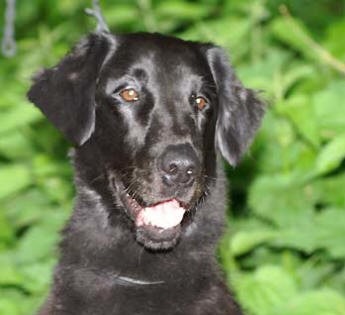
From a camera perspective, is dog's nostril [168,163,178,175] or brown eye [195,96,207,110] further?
brown eye [195,96,207,110]

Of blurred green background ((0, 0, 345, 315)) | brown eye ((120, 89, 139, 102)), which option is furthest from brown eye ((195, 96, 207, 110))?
blurred green background ((0, 0, 345, 315))

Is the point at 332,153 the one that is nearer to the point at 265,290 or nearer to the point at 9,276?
the point at 265,290

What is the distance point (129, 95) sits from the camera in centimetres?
680

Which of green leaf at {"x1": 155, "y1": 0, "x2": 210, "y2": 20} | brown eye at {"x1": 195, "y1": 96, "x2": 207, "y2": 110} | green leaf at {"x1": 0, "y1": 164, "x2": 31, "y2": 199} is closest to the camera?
brown eye at {"x1": 195, "y1": 96, "x2": 207, "y2": 110}

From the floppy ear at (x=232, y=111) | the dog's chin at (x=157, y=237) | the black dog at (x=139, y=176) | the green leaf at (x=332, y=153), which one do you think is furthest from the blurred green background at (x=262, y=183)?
the dog's chin at (x=157, y=237)

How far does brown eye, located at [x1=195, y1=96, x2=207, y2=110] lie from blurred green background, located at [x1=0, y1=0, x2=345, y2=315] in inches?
53.0

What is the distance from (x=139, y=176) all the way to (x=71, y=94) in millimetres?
739

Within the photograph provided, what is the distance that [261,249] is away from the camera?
10.1 metres

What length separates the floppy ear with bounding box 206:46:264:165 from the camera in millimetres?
7234

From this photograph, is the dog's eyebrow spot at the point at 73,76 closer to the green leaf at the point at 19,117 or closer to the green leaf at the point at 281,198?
the green leaf at the point at 19,117

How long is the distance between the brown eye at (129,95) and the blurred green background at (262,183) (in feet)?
5.39

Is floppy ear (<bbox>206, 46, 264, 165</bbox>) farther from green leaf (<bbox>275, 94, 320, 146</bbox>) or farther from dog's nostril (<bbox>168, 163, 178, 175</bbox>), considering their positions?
green leaf (<bbox>275, 94, 320, 146</bbox>)

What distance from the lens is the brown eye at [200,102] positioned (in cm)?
692

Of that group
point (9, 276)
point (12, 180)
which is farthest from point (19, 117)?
point (9, 276)
